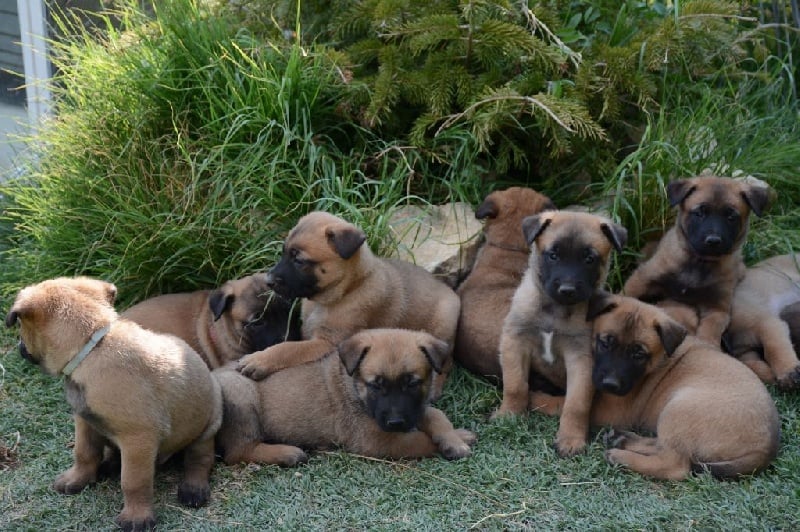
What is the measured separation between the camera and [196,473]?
14.8 ft

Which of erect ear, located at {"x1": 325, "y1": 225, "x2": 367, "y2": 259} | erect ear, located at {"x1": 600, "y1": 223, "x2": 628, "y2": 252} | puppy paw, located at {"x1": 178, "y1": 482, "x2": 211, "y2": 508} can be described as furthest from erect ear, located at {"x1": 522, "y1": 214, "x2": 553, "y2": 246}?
puppy paw, located at {"x1": 178, "y1": 482, "x2": 211, "y2": 508}

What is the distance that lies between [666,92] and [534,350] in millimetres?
2452

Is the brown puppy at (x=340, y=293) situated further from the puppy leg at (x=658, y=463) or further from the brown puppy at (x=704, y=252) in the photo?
the brown puppy at (x=704, y=252)

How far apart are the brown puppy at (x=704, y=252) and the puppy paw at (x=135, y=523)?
322cm

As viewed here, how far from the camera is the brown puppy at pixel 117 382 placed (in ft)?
13.6

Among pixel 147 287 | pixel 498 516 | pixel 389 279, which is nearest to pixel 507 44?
pixel 389 279

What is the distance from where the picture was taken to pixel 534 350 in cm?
530

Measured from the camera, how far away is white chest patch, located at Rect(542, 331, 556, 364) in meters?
5.20

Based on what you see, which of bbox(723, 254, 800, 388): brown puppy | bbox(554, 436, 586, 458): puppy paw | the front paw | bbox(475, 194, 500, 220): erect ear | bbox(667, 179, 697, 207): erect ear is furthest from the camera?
bbox(475, 194, 500, 220): erect ear

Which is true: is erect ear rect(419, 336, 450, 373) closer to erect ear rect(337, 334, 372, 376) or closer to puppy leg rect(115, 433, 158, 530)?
erect ear rect(337, 334, 372, 376)

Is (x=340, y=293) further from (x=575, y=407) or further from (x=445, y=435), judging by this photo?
(x=575, y=407)

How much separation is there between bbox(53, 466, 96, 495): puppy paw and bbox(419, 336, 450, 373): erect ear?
1.71 metres

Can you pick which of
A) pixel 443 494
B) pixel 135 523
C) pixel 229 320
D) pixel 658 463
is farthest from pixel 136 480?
pixel 658 463

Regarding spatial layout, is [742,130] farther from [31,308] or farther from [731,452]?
[31,308]
